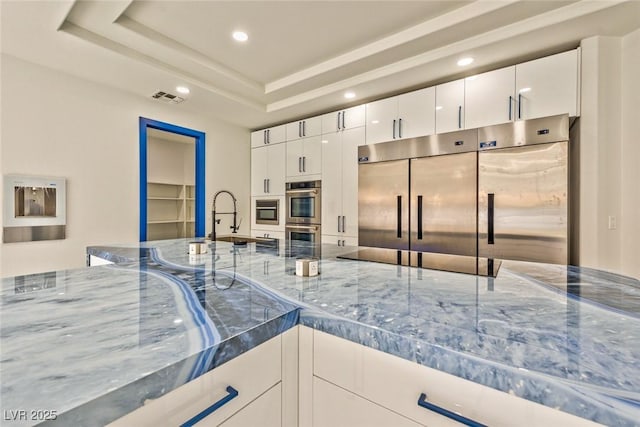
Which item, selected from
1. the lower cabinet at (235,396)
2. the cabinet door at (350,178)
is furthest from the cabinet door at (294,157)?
the lower cabinet at (235,396)

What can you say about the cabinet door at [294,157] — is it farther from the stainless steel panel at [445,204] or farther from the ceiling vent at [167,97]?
the stainless steel panel at [445,204]

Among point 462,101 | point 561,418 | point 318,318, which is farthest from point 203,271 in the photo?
point 462,101

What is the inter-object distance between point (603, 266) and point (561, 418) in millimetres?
2441

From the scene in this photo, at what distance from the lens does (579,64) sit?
7.16 feet

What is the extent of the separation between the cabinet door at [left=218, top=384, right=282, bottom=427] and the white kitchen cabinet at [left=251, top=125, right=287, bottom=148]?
371 centimetres

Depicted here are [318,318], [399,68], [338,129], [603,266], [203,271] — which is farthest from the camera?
[338,129]

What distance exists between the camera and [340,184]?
352 centimetres

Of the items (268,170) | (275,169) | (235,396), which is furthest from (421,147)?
(235,396)

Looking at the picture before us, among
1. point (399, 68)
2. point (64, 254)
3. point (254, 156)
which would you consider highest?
point (399, 68)

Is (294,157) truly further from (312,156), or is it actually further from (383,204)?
(383,204)

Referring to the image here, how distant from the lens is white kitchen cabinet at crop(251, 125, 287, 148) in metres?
4.14

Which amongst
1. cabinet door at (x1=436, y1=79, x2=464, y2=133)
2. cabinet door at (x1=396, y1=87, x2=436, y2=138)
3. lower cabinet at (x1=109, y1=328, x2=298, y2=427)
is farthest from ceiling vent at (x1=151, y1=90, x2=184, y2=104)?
lower cabinet at (x1=109, y1=328, x2=298, y2=427)

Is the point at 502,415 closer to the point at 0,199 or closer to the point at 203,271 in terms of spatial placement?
the point at 203,271

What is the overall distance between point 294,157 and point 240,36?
174cm
